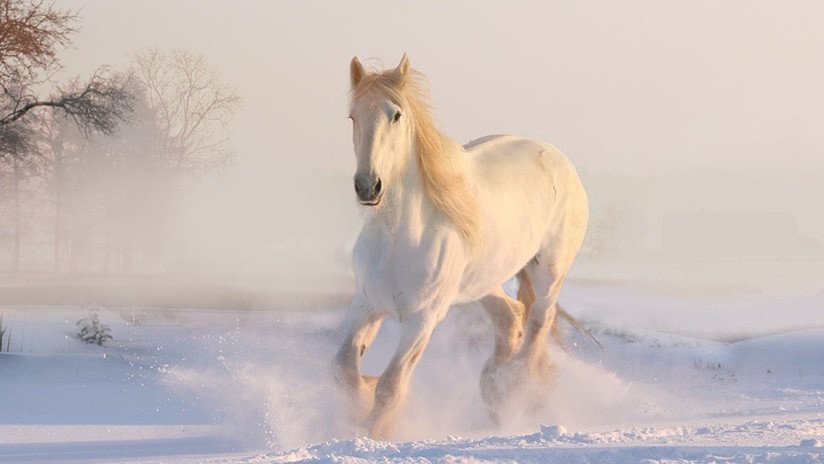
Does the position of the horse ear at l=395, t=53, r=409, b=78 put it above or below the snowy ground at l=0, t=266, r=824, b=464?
above

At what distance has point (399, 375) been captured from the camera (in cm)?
639

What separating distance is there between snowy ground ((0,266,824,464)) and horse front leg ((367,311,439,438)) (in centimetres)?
26

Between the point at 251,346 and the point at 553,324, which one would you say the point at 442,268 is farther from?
the point at 251,346

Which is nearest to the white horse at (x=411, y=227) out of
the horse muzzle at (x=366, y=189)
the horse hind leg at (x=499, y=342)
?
the horse muzzle at (x=366, y=189)

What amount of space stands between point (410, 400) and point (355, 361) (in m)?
1.74

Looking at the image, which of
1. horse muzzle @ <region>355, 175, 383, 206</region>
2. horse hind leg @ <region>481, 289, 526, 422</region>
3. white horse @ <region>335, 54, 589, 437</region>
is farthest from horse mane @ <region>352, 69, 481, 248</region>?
horse hind leg @ <region>481, 289, 526, 422</region>

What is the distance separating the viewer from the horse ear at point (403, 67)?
619 cm

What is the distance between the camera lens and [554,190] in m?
8.53

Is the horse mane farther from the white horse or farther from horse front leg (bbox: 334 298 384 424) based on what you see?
horse front leg (bbox: 334 298 384 424)

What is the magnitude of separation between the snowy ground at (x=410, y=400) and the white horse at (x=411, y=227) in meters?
0.43

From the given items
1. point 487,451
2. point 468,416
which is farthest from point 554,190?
point 487,451

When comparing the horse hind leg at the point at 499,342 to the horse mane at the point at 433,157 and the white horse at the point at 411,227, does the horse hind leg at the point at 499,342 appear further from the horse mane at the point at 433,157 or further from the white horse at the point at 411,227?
the horse mane at the point at 433,157

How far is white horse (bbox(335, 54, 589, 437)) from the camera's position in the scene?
5980 mm

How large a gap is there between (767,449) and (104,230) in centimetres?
2798
